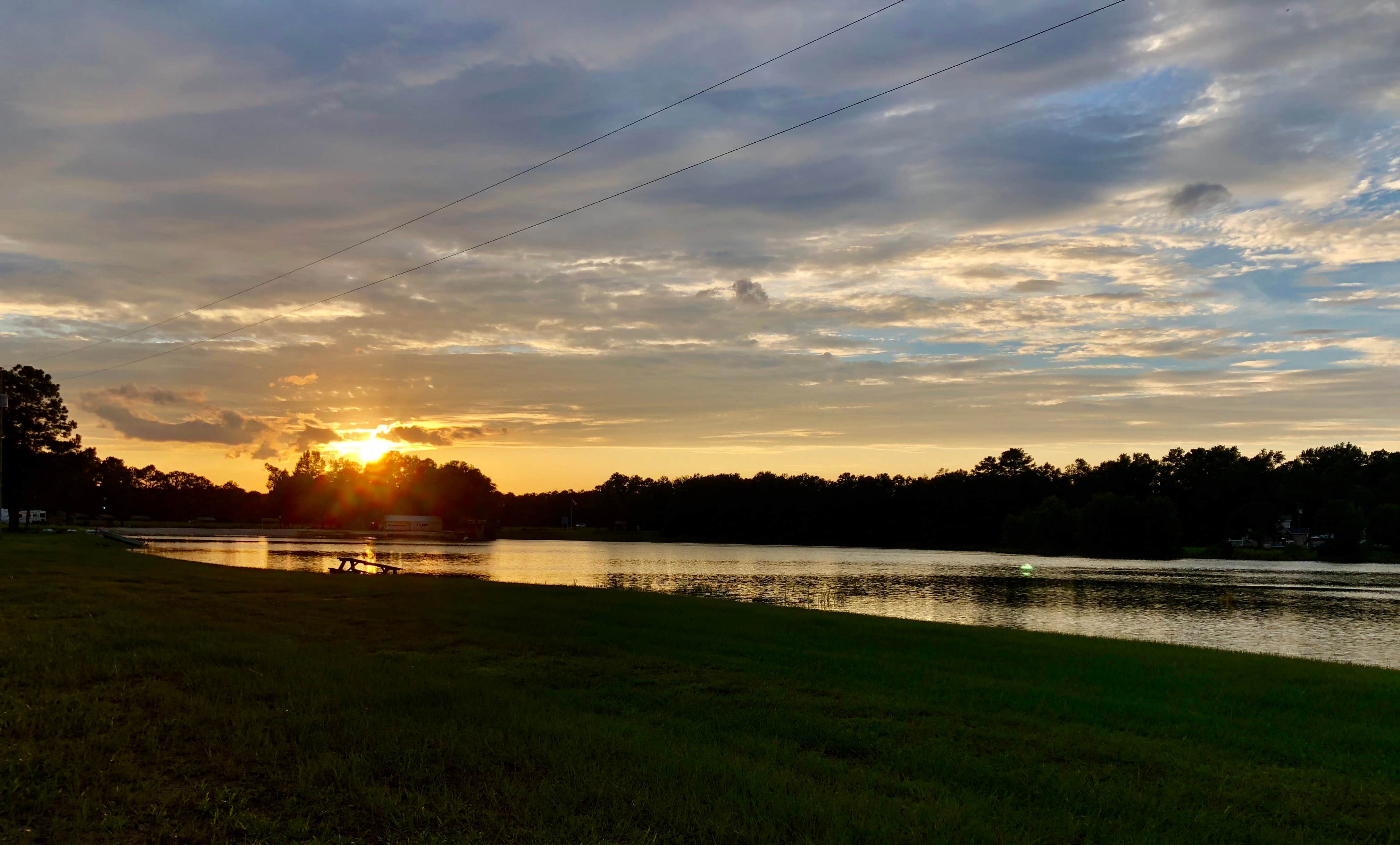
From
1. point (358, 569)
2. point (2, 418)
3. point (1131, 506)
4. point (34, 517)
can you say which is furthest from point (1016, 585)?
point (34, 517)

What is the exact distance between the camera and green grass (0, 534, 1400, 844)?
23.7 ft

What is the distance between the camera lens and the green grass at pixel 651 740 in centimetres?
721

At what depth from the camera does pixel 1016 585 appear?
58688mm

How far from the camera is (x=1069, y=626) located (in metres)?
33.8

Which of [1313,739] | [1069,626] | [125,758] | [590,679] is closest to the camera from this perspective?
[125,758]

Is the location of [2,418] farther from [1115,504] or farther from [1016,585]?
[1115,504]

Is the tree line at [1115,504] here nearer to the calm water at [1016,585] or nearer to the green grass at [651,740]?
the calm water at [1016,585]

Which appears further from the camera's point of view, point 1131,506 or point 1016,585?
point 1131,506

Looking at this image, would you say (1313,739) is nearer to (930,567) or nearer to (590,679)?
(590,679)

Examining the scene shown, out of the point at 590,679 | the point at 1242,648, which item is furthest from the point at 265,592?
the point at 1242,648

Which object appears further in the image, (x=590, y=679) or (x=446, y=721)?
(x=590, y=679)

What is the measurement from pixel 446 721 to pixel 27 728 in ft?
13.5

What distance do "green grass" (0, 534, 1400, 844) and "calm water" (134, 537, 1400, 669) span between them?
14850 millimetres

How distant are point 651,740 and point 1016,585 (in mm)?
53898
